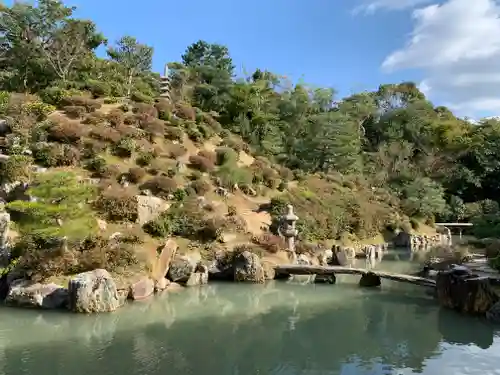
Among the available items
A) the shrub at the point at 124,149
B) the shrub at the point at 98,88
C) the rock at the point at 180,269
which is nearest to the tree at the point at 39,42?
the shrub at the point at 98,88

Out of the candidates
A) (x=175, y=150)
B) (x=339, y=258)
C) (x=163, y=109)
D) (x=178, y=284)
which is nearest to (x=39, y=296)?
(x=178, y=284)

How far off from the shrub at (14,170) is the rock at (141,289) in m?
7.02

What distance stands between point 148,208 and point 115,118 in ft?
25.7

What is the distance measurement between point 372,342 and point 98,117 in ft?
60.8

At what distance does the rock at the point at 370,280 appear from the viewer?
50.9ft

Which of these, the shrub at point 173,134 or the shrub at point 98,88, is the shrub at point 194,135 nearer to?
the shrub at point 173,134

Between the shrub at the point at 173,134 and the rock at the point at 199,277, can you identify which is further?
the shrub at the point at 173,134

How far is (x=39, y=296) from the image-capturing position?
12.3 m

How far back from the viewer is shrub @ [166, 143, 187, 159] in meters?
23.2

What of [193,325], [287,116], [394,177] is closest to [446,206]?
[394,177]

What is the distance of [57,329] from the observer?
1052cm

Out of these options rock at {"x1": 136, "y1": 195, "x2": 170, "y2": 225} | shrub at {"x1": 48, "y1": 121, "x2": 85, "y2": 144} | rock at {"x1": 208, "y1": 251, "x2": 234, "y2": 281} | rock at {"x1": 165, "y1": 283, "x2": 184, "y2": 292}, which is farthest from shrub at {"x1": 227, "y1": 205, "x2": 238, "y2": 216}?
shrub at {"x1": 48, "y1": 121, "x2": 85, "y2": 144}

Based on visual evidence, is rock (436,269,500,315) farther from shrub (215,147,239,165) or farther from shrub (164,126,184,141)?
shrub (164,126,184,141)

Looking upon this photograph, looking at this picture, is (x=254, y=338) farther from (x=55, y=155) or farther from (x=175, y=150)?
(x=175, y=150)
